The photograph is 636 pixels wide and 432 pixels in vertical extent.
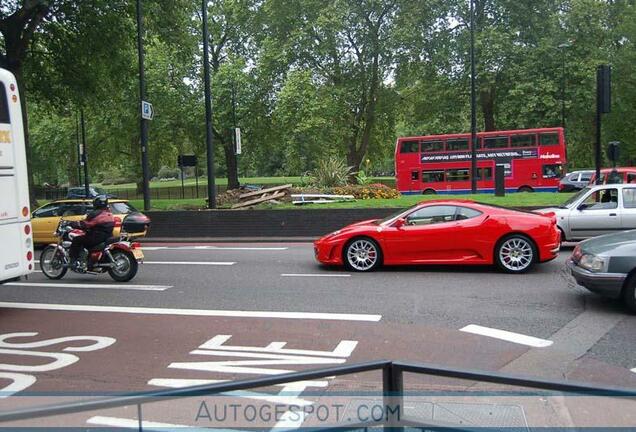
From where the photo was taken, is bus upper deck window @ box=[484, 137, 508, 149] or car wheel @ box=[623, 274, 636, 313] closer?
car wheel @ box=[623, 274, 636, 313]

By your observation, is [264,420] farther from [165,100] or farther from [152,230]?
[165,100]

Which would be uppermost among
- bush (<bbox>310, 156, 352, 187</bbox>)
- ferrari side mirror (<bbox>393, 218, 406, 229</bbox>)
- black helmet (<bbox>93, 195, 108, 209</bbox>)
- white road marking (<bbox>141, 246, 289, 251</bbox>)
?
bush (<bbox>310, 156, 352, 187</bbox>)

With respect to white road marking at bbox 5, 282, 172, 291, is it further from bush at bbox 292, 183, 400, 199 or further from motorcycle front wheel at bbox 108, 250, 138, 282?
bush at bbox 292, 183, 400, 199

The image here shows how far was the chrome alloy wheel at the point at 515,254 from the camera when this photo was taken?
10.6 metres

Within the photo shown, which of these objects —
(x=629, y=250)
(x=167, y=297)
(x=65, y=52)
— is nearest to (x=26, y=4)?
(x=65, y=52)

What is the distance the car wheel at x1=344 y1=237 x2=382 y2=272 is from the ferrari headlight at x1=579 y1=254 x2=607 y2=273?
4.05 m

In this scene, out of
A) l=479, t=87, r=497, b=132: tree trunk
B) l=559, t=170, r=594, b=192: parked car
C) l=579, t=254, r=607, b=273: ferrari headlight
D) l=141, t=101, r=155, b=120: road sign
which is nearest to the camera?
l=579, t=254, r=607, b=273: ferrari headlight

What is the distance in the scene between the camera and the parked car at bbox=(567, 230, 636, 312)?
7375 millimetres

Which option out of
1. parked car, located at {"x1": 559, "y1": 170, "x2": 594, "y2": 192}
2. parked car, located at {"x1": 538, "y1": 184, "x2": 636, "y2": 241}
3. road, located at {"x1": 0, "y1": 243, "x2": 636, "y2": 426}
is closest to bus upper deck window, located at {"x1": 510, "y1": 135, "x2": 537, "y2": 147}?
parked car, located at {"x1": 559, "y1": 170, "x2": 594, "y2": 192}

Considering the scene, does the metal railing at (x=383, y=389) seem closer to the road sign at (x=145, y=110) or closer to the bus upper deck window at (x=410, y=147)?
the road sign at (x=145, y=110)

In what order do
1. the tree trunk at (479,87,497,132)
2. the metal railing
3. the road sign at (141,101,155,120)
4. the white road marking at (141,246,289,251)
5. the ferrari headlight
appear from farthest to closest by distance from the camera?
the tree trunk at (479,87,497,132) → the road sign at (141,101,155,120) → the white road marking at (141,246,289,251) → the ferrari headlight → the metal railing

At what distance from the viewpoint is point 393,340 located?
21.1ft

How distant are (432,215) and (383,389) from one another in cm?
873

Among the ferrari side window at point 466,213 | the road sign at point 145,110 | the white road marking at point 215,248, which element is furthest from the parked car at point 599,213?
the road sign at point 145,110
